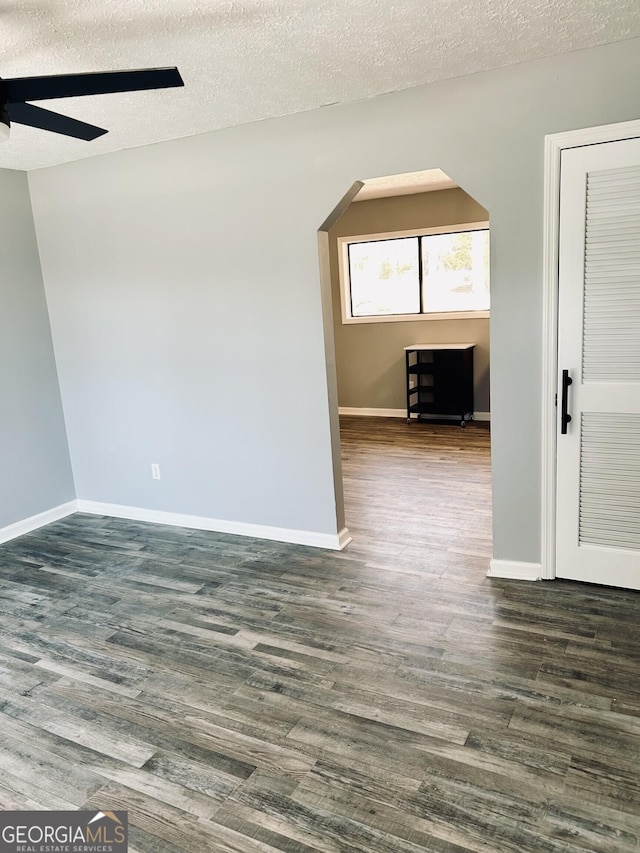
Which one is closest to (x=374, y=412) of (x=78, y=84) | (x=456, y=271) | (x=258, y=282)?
(x=456, y=271)

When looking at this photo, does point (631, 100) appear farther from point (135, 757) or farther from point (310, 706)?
point (135, 757)

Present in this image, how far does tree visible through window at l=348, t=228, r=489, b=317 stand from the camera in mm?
6645

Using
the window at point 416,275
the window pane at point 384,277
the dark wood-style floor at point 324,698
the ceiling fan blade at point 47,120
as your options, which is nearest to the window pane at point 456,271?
the window at point 416,275

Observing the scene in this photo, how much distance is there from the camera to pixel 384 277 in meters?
7.26

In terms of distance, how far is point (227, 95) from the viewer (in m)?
2.86

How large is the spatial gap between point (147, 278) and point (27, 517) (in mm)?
1978

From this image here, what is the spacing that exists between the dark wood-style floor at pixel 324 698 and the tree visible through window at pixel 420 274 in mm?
3779

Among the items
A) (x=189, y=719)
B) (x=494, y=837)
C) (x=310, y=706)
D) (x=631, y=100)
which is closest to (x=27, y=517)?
(x=189, y=719)

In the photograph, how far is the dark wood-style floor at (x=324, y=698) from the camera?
1.76m

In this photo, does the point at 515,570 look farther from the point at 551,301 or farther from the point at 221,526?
the point at 221,526

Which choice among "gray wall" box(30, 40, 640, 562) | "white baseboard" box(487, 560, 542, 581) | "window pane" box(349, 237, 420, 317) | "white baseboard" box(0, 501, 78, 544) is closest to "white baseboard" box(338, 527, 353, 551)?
"gray wall" box(30, 40, 640, 562)

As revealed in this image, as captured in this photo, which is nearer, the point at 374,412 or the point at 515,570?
the point at 515,570

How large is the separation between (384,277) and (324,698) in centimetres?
579

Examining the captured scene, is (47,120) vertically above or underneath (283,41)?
underneath
